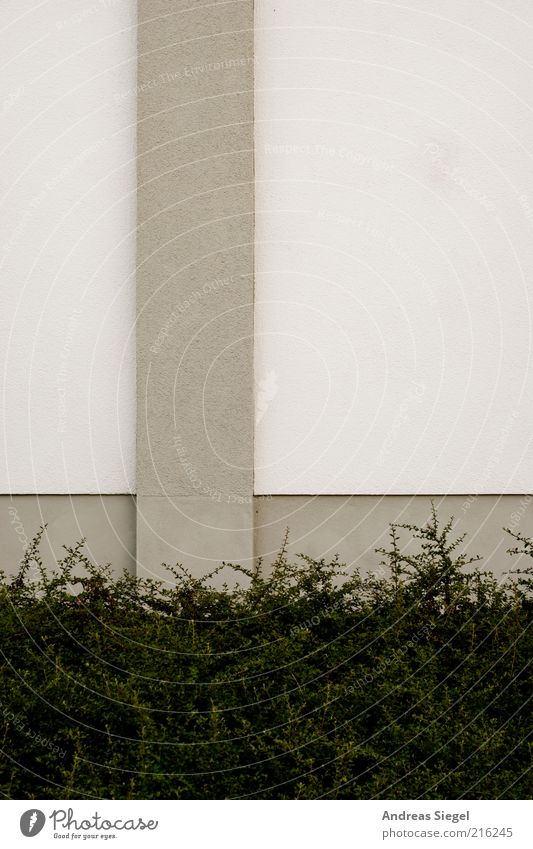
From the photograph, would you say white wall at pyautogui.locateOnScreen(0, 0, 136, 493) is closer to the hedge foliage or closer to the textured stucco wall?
the textured stucco wall

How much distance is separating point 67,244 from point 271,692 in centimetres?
394

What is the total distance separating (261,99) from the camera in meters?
5.86

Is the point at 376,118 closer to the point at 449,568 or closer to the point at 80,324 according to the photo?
the point at 80,324

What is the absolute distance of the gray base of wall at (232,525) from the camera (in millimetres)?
5598

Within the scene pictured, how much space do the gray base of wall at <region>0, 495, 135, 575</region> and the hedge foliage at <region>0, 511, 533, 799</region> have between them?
186 cm

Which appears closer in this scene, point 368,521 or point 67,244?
point 368,521
